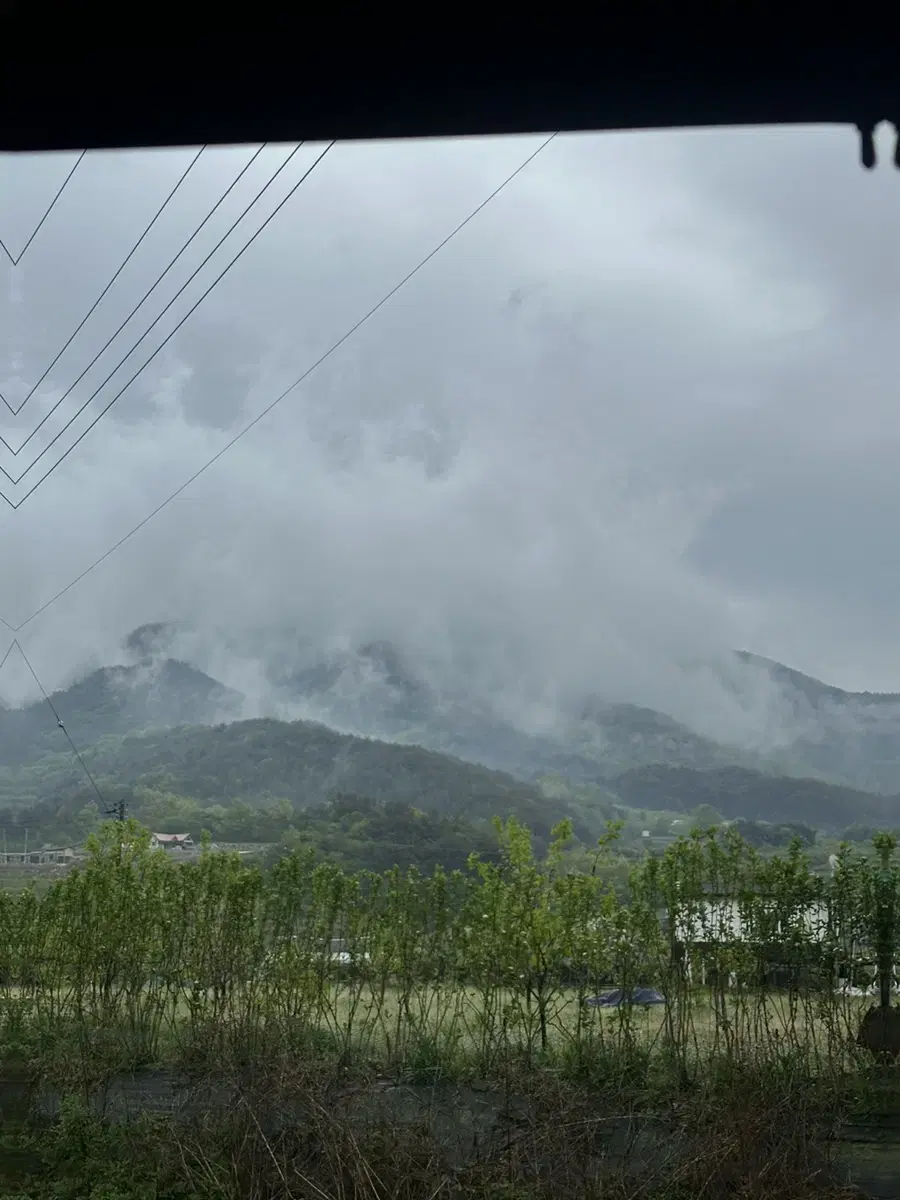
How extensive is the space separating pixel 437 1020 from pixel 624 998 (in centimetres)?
95

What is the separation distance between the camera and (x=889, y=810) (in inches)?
Answer: 234

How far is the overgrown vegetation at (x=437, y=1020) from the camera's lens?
3.63m

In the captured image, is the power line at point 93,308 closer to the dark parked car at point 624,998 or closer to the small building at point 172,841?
the small building at point 172,841

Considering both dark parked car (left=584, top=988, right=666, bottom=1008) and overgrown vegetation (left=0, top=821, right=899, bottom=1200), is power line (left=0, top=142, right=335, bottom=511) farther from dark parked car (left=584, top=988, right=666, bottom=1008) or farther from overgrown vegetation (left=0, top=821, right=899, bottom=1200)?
dark parked car (left=584, top=988, right=666, bottom=1008)

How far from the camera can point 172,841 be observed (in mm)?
6551

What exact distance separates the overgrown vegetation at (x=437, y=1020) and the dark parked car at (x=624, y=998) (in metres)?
0.05

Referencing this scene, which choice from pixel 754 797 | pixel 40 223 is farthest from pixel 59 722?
pixel 40 223

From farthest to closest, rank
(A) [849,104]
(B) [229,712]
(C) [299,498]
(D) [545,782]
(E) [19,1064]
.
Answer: (C) [299,498]
(B) [229,712]
(D) [545,782]
(E) [19,1064]
(A) [849,104]

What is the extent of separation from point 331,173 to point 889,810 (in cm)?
441

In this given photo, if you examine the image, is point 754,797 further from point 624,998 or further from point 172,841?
point 172,841

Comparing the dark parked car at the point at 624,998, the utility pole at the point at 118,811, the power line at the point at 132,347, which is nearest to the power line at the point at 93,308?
the power line at the point at 132,347

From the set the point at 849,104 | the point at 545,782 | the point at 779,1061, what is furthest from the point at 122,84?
the point at 545,782

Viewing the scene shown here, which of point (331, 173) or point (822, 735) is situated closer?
point (331, 173)

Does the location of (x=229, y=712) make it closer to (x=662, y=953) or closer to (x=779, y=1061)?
(x=662, y=953)
